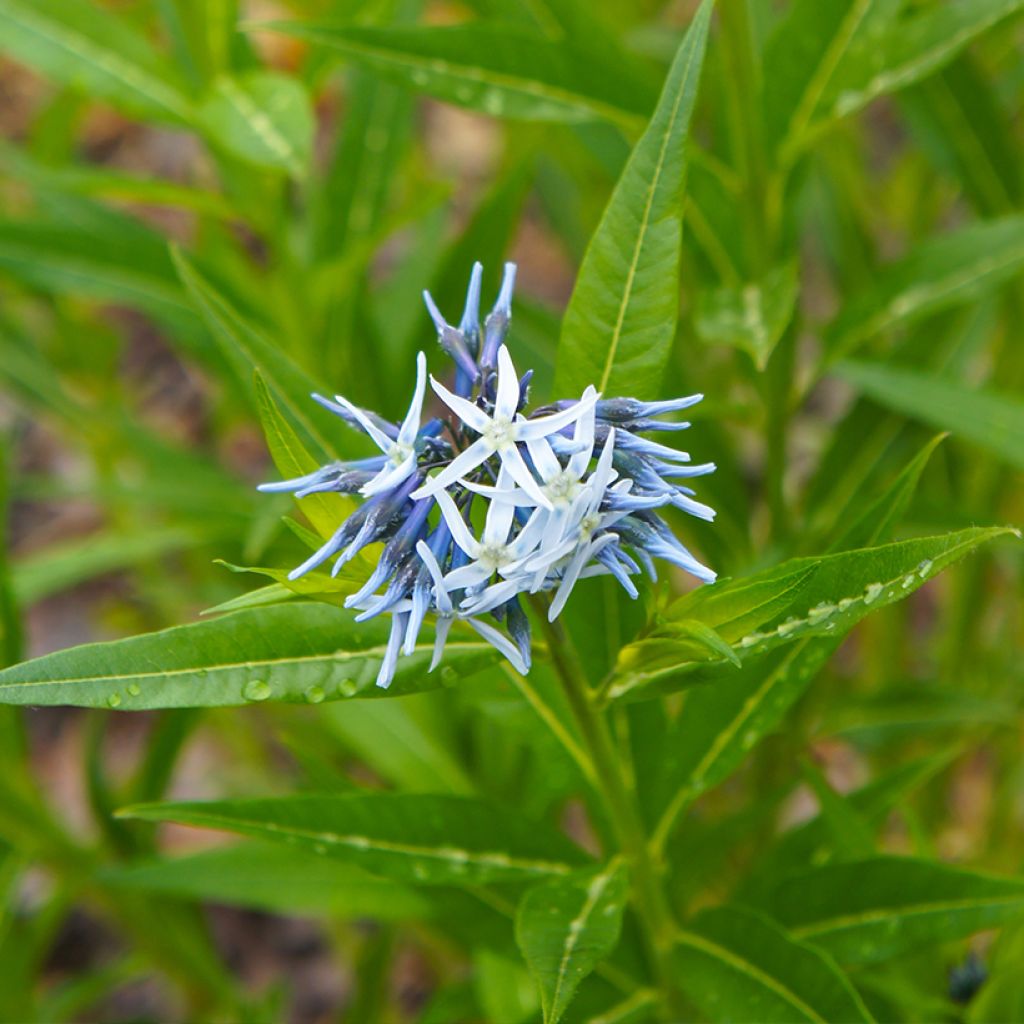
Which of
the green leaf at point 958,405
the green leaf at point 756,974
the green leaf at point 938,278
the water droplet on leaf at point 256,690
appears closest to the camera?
the water droplet on leaf at point 256,690

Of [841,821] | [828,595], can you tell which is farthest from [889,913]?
[828,595]

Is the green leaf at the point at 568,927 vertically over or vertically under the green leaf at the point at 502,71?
under

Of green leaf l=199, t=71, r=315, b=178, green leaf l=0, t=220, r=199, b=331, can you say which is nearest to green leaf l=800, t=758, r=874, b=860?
green leaf l=199, t=71, r=315, b=178

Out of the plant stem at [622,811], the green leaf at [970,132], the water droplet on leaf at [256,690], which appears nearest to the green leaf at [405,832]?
the plant stem at [622,811]

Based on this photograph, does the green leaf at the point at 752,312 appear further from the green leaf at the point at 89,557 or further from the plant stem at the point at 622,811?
the green leaf at the point at 89,557

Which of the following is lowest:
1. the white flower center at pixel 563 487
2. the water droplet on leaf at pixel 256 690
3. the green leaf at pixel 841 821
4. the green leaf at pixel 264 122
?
the green leaf at pixel 841 821
